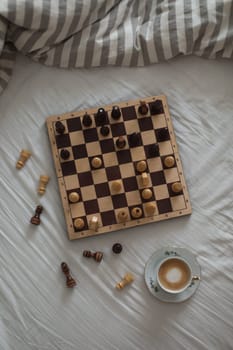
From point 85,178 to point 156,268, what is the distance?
0.99 ft

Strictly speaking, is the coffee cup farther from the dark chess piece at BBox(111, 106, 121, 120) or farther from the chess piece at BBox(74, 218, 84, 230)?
the dark chess piece at BBox(111, 106, 121, 120)

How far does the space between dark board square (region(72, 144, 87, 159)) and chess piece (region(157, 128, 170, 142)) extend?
20cm

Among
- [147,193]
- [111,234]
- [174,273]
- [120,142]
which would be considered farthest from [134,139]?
[174,273]

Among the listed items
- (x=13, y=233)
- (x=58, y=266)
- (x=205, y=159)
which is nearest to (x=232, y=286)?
(x=205, y=159)

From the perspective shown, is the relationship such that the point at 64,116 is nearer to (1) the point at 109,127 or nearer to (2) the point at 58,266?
(1) the point at 109,127

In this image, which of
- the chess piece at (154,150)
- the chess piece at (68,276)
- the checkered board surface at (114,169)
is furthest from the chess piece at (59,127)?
the chess piece at (68,276)

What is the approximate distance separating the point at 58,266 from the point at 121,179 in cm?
28

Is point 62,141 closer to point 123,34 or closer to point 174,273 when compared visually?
point 123,34

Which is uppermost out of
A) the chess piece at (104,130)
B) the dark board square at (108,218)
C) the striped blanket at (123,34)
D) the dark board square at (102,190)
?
the striped blanket at (123,34)

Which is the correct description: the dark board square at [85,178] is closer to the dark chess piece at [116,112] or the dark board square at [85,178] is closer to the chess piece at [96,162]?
the chess piece at [96,162]

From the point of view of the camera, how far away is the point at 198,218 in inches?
49.2

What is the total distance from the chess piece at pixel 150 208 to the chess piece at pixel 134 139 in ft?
0.54

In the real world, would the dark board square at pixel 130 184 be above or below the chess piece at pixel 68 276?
above

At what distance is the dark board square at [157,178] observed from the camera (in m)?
1.25
